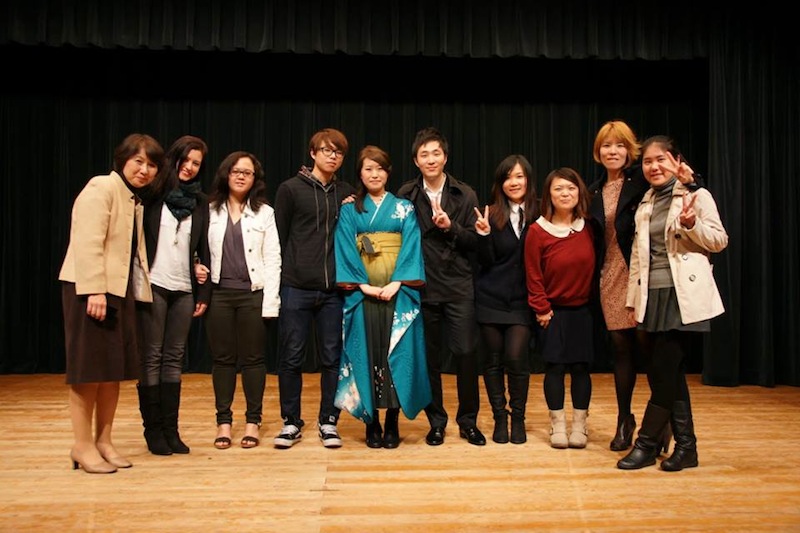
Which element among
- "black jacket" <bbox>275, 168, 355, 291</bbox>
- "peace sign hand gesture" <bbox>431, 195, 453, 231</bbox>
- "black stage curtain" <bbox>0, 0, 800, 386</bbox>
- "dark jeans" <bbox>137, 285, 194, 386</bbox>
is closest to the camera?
"dark jeans" <bbox>137, 285, 194, 386</bbox>

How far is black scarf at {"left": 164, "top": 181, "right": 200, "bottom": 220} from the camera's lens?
9.72 feet

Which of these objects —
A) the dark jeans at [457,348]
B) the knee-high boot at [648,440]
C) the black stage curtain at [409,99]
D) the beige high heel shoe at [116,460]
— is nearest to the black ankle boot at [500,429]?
the dark jeans at [457,348]

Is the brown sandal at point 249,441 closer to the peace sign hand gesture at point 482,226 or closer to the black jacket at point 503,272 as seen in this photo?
the black jacket at point 503,272

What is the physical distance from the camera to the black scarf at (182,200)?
9.72ft

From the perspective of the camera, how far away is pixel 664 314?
2.67 metres

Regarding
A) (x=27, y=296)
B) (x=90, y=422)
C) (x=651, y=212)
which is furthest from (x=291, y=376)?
(x=27, y=296)

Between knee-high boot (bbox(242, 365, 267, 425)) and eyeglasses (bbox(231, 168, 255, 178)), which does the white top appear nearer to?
eyeglasses (bbox(231, 168, 255, 178))

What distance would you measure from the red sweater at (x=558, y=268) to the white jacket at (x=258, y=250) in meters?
1.18

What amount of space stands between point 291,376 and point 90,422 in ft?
2.88

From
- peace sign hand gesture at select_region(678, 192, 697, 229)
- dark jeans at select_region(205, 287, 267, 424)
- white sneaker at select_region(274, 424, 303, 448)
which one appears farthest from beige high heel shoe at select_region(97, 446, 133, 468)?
peace sign hand gesture at select_region(678, 192, 697, 229)

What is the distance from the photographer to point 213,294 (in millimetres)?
3105

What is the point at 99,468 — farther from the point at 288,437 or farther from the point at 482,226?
the point at 482,226

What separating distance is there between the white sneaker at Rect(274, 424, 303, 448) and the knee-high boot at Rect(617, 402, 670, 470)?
4.77 ft

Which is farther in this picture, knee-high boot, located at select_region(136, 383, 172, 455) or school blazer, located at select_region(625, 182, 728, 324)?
knee-high boot, located at select_region(136, 383, 172, 455)
